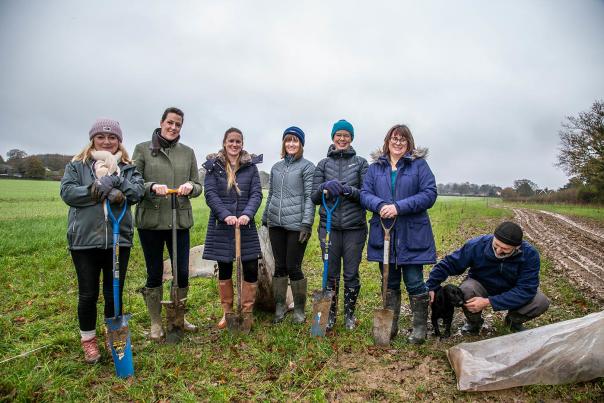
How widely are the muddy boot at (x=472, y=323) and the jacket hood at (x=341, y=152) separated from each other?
97.2 inches

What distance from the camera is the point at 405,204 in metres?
4.30

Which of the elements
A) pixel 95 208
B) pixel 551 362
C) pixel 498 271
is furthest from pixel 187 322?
pixel 551 362

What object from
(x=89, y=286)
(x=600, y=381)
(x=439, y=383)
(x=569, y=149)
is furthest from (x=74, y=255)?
(x=569, y=149)

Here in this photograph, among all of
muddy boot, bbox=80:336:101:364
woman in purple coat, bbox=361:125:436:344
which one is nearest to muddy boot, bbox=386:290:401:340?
woman in purple coat, bbox=361:125:436:344

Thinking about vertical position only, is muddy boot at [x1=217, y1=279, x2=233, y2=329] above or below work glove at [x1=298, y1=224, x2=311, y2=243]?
below

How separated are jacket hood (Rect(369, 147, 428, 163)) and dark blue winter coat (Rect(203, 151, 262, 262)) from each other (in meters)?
1.58

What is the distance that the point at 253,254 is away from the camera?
16.1ft

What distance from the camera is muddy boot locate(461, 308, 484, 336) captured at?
4672 millimetres

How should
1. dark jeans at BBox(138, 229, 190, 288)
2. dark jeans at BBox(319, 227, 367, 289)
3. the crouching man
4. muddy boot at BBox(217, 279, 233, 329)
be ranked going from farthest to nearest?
muddy boot at BBox(217, 279, 233, 329), dark jeans at BBox(319, 227, 367, 289), dark jeans at BBox(138, 229, 190, 288), the crouching man

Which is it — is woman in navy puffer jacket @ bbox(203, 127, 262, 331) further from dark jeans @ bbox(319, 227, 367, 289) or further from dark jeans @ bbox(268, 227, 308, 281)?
dark jeans @ bbox(319, 227, 367, 289)

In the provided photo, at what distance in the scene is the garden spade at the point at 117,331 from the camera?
3709mm

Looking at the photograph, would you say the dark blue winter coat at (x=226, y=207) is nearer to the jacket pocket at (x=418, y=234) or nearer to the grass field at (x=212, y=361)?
the grass field at (x=212, y=361)

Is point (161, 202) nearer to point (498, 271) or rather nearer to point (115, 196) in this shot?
point (115, 196)

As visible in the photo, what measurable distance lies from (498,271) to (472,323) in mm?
767
